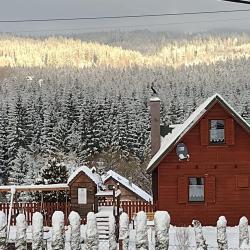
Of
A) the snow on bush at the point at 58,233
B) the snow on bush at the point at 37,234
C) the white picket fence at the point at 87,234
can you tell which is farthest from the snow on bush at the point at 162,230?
the snow on bush at the point at 37,234

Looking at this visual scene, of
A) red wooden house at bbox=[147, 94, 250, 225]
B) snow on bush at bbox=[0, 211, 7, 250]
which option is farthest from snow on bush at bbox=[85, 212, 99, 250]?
red wooden house at bbox=[147, 94, 250, 225]

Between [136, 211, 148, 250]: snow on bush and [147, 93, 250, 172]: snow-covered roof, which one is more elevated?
[147, 93, 250, 172]: snow-covered roof

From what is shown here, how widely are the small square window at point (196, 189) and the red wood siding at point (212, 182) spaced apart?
0.20 m

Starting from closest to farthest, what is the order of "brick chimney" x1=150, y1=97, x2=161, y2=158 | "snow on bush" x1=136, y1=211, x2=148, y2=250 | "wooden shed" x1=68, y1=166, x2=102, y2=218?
1. "snow on bush" x1=136, y1=211, x2=148, y2=250
2. "wooden shed" x1=68, y1=166, x2=102, y2=218
3. "brick chimney" x1=150, y1=97, x2=161, y2=158

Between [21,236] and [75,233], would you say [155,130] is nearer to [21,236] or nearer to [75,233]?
[75,233]

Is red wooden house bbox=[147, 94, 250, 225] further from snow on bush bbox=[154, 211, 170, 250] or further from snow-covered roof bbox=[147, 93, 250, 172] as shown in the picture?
snow on bush bbox=[154, 211, 170, 250]

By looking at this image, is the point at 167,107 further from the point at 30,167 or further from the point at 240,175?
the point at 240,175

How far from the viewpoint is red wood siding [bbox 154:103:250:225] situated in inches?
1018

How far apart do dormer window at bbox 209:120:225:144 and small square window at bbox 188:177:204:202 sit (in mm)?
1886

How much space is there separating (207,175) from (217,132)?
206 cm

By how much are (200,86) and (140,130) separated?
3592 inches

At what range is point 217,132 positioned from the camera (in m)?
26.3

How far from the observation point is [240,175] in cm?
2591

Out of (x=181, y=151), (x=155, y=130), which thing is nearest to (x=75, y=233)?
(x=181, y=151)
